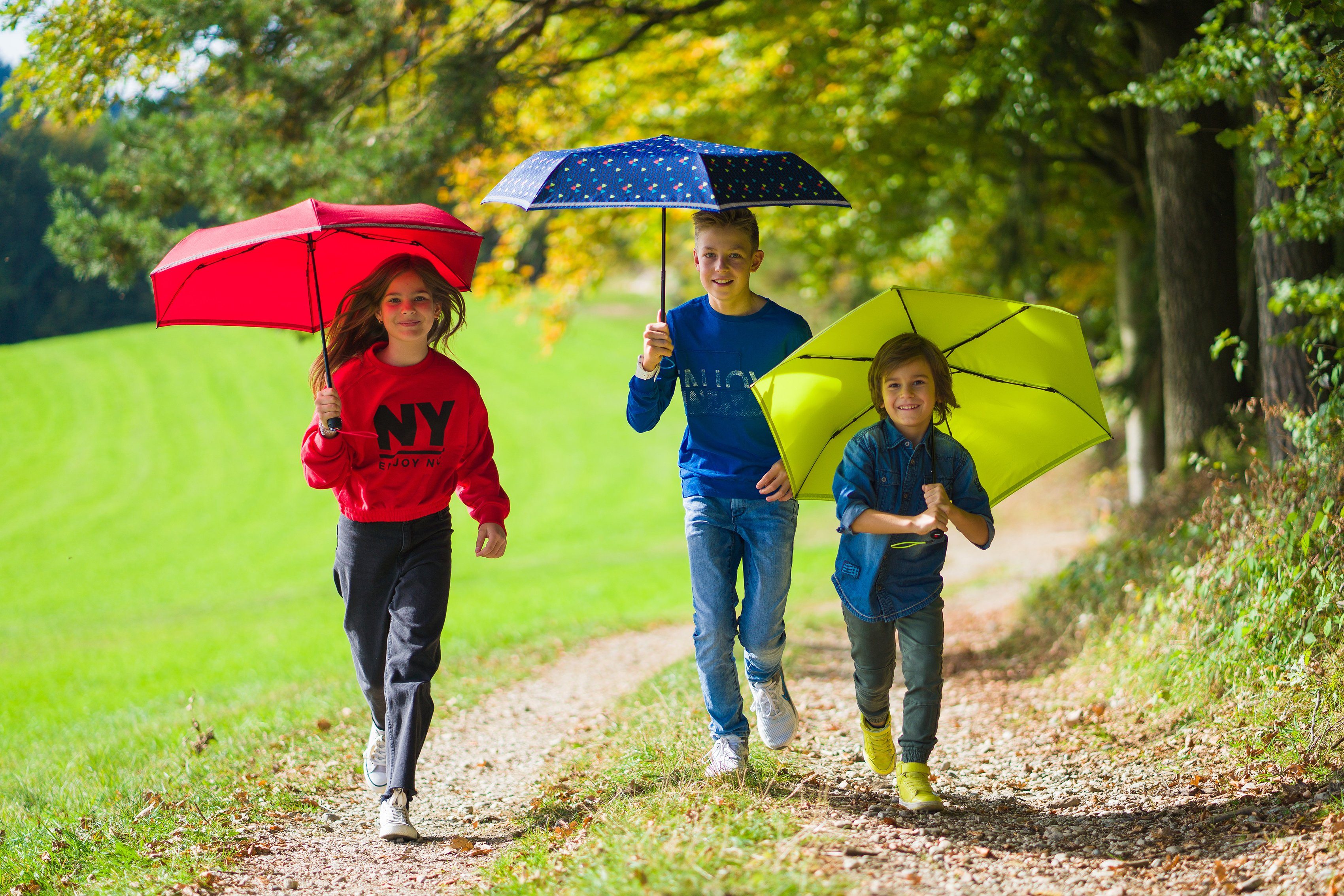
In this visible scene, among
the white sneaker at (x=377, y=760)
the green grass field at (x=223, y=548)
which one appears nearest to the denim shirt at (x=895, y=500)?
the white sneaker at (x=377, y=760)

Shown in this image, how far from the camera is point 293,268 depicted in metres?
4.53

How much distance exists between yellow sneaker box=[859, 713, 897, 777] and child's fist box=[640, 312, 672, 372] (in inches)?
60.2

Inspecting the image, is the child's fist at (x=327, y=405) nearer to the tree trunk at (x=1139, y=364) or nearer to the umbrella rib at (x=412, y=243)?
the umbrella rib at (x=412, y=243)

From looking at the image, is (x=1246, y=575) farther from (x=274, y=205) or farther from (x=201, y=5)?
(x=201, y=5)

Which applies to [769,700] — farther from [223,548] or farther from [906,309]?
[223,548]

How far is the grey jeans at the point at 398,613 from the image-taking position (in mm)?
4047

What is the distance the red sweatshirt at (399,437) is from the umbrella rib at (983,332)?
1709 millimetres

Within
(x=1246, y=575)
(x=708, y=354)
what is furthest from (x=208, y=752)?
(x=1246, y=575)

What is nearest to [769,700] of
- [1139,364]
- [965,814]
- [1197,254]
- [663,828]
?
[965,814]

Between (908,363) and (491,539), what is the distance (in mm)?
1702

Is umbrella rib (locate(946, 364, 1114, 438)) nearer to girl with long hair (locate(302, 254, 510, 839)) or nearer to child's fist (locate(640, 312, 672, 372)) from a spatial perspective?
child's fist (locate(640, 312, 672, 372))

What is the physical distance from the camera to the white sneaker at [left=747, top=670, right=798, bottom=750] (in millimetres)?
4305

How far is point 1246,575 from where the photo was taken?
16.5 ft

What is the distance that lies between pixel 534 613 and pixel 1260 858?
401 inches
